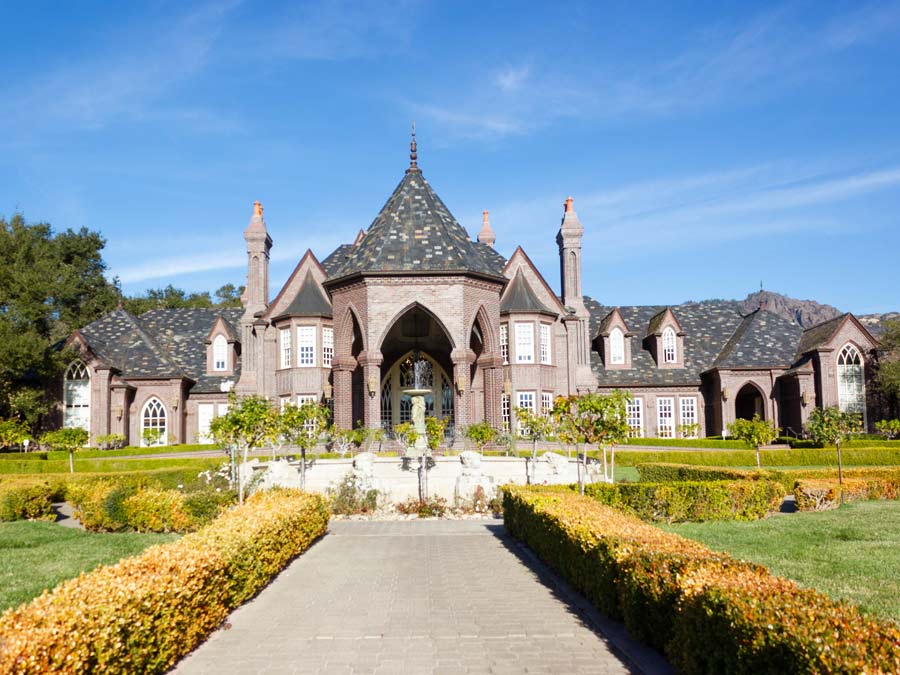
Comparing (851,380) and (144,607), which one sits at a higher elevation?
(851,380)

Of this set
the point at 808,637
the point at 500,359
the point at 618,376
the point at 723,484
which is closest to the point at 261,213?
the point at 500,359

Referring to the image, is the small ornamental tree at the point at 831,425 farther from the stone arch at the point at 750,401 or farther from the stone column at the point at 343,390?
the stone column at the point at 343,390

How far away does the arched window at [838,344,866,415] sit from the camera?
42750 mm

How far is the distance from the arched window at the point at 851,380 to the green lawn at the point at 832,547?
80.2 ft

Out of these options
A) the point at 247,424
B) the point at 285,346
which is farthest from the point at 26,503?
the point at 285,346

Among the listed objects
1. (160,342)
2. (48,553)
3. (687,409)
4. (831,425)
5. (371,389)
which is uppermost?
(160,342)

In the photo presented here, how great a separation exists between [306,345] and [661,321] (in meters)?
21.7

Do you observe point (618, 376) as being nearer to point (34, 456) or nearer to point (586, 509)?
point (34, 456)

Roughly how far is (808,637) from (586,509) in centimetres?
813

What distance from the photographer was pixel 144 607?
23.7ft

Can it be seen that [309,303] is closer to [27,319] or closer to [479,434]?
[479,434]

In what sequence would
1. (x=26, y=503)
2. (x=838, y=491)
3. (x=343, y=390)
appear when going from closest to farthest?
(x=838, y=491), (x=26, y=503), (x=343, y=390)

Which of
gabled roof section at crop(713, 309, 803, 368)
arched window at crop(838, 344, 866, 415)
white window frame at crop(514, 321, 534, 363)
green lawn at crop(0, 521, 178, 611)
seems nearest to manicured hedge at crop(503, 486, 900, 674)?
green lawn at crop(0, 521, 178, 611)

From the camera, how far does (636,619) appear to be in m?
8.62
